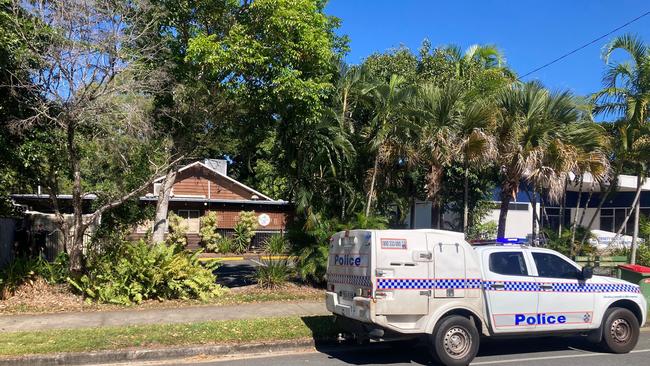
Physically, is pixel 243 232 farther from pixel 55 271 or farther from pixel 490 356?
pixel 490 356

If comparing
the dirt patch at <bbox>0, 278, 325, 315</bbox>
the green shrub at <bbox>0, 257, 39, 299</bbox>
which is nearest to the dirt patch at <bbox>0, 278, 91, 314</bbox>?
the dirt patch at <bbox>0, 278, 325, 315</bbox>

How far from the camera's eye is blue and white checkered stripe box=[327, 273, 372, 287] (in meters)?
7.69

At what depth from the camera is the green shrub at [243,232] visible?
29.7m

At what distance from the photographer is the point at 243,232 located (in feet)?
98.3

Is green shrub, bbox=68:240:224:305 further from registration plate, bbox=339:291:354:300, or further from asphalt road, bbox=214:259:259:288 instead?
registration plate, bbox=339:291:354:300

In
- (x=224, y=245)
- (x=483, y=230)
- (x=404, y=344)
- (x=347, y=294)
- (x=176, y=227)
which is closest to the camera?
(x=347, y=294)

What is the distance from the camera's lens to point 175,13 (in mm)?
12484

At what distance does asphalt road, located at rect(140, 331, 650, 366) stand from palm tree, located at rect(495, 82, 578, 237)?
195 inches

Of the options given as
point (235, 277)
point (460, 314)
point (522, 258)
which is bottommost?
point (235, 277)

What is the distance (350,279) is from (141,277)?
19.6 ft

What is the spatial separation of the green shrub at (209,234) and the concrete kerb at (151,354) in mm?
20489

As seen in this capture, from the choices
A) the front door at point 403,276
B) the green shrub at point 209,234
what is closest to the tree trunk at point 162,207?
the front door at point 403,276

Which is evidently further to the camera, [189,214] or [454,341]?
[189,214]

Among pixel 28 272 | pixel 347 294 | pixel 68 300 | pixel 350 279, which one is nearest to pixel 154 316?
pixel 68 300
